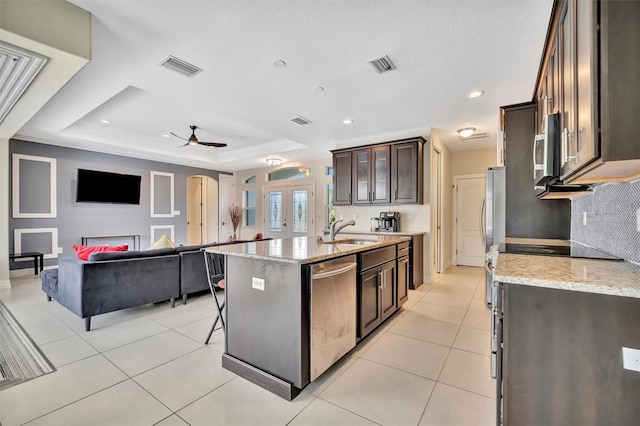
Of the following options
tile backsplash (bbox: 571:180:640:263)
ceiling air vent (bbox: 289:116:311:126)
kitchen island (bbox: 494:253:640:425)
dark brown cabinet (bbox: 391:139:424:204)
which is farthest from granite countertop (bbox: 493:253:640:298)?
ceiling air vent (bbox: 289:116:311:126)

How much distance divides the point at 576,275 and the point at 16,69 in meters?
4.17

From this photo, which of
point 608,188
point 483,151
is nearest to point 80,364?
point 608,188

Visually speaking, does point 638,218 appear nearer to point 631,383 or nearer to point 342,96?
point 631,383

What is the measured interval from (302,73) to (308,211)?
4763 millimetres

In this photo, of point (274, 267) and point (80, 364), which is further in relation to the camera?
point (80, 364)

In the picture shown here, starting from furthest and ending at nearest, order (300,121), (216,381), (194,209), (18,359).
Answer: (194,209) → (300,121) → (18,359) → (216,381)

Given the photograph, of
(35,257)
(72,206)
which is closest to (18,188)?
(72,206)

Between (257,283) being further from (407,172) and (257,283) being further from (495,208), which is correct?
(407,172)

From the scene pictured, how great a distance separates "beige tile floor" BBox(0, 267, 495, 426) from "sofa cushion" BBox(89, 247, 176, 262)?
71 centimetres

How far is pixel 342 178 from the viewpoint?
5.50 metres

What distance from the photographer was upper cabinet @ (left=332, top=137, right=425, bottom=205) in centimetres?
472

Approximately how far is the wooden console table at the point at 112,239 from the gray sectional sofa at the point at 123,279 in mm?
2508

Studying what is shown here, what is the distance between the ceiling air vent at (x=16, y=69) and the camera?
216cm

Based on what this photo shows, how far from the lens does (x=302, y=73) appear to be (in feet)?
9.68
